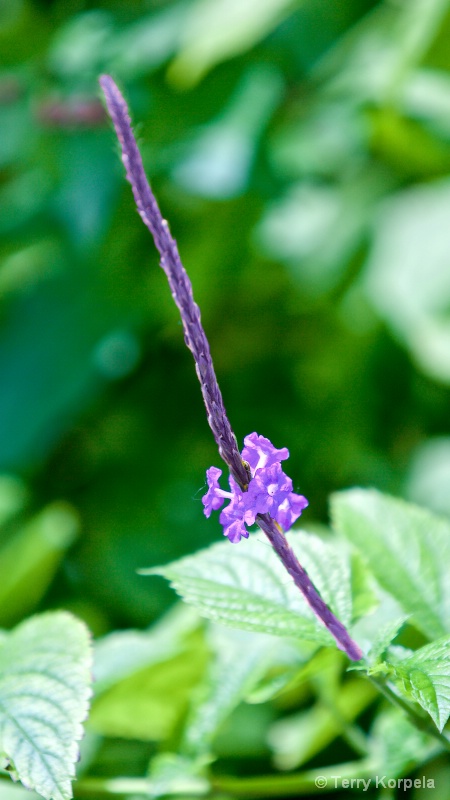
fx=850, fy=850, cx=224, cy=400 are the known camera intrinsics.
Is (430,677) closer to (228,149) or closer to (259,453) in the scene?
(259,453)

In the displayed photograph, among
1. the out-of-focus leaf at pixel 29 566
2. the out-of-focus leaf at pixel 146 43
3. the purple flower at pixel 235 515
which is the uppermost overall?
the out-of-focus leaf at pixel 146 43

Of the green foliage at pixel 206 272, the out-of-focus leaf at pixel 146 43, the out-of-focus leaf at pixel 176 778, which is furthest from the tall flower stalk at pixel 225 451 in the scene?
the out-of-focus leaf at pixel 146 43

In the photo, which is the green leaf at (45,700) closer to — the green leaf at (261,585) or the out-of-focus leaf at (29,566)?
the green leaf at (261,585)

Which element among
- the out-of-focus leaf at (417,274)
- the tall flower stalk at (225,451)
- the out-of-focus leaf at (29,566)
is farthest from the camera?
the out-of-focus leaf at (417,274)

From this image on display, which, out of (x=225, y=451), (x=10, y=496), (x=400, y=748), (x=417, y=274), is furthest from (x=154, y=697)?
(x=417, y=274)

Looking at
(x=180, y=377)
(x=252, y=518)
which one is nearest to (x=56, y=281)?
(x=180, y=377)

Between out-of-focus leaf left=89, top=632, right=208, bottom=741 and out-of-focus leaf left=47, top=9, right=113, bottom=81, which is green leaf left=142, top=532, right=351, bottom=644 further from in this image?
out-of-focus leaf left=47, top=9, right=113, bottom=81
